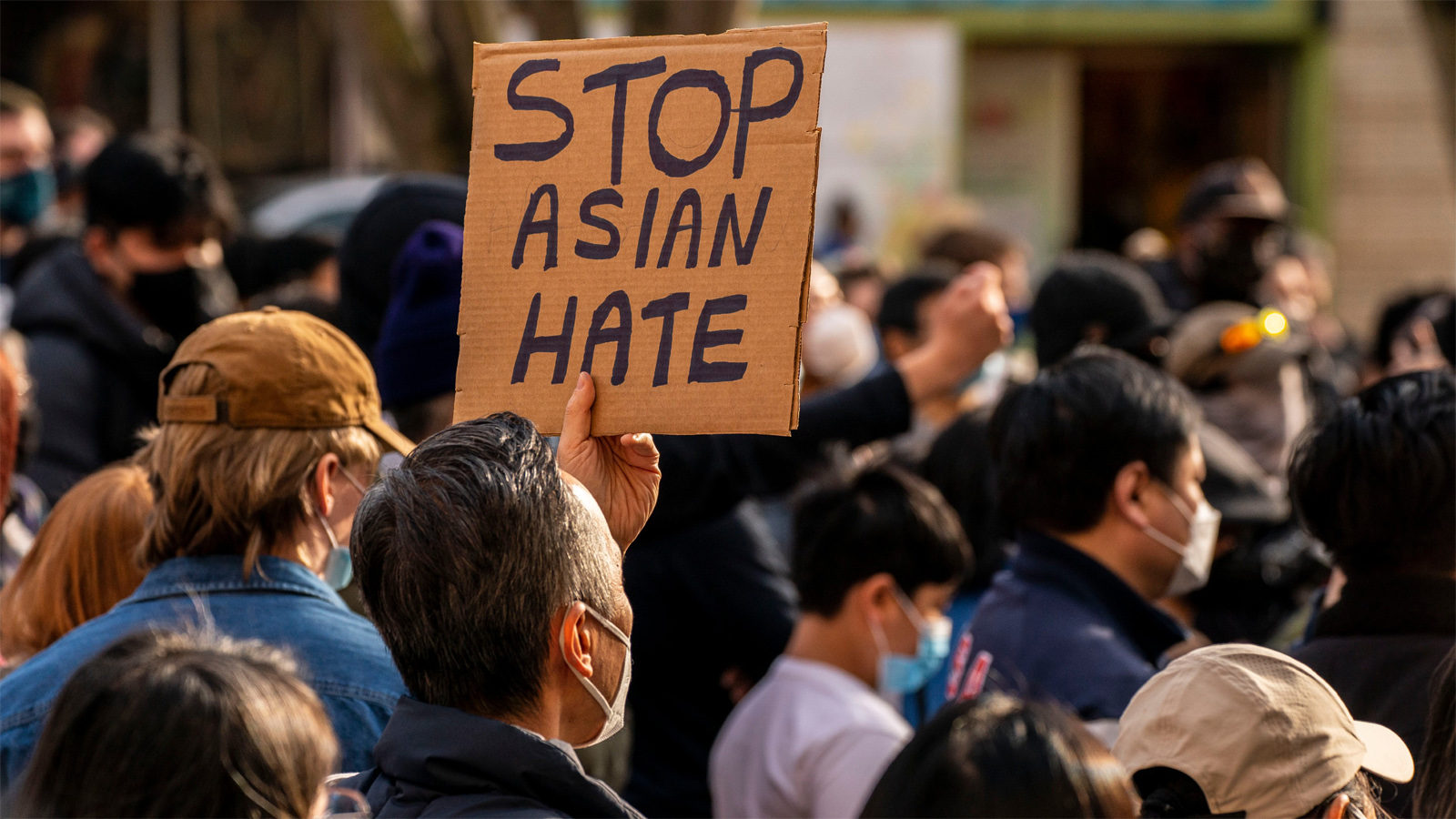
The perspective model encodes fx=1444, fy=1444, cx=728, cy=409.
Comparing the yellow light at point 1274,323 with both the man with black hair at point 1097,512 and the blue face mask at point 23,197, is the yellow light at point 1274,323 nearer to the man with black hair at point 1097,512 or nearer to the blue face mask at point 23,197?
the man with black hair at point 1097,512

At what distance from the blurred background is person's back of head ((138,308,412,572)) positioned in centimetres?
1022

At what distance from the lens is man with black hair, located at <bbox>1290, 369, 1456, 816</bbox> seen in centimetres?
233

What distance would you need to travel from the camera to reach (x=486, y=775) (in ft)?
5.22

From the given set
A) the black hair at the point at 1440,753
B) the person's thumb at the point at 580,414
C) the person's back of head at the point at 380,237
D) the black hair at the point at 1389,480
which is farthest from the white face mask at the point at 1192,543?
the person's back of head at the point at 380,237

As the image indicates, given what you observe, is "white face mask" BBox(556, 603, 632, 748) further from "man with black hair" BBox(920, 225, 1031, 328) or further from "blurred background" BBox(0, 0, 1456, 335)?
"blurred background" BBox(0, 0, 1456, 335)

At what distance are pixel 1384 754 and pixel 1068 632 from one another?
28.1 inches

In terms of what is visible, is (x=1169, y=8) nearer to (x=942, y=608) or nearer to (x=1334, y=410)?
(x=942, y=608)

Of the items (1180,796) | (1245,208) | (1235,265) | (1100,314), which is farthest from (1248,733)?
(1245,208)

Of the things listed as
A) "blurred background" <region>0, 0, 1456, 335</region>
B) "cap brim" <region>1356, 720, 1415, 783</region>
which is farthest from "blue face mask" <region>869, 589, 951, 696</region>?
"blurred background" <region>0, 0, 1456, 335</region>

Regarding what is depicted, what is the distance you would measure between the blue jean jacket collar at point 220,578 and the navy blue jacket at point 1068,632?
1215mm

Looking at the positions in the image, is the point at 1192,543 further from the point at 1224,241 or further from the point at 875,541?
the point at 1224,241

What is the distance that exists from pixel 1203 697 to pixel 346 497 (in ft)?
4.38

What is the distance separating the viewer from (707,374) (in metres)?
1.97

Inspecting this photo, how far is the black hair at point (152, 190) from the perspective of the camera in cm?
400
